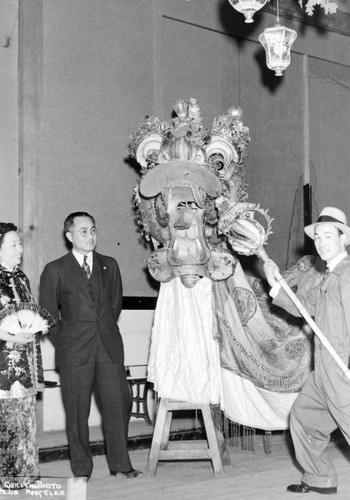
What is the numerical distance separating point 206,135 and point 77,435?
203 centimetres

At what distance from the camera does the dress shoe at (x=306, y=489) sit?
16.2ft

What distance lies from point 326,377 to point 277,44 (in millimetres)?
2044

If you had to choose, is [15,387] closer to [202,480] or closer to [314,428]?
[202,480]

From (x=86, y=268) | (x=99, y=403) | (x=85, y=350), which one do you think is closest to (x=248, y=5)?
(x=86, y=268)

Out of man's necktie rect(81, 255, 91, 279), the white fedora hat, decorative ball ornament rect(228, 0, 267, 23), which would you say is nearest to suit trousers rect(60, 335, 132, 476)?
man's necktie rect(81, 255, 91, 279)

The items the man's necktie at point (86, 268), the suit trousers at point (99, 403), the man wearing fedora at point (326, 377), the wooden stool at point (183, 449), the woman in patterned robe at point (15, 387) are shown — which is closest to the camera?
the man wearing fedora at point (326, 377)

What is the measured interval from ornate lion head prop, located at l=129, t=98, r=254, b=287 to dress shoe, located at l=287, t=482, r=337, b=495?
135cm

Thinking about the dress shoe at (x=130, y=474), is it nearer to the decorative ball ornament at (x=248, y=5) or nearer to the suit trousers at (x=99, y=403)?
the suit trousers at (x=99, y=403)

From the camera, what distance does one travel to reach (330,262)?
4949 millimetres

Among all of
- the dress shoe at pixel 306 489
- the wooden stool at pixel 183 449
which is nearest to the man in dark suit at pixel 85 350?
the wooden stool at pixel 183 449

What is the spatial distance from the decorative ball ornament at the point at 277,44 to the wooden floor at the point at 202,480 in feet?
8.24

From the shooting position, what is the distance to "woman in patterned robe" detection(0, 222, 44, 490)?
511 centimetres

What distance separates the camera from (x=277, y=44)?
17.8 feet

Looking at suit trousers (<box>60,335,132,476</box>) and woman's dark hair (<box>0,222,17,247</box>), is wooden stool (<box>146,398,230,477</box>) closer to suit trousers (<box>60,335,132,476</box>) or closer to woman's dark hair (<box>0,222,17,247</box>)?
suit trousers (<box>60,335,132,476</box>)
